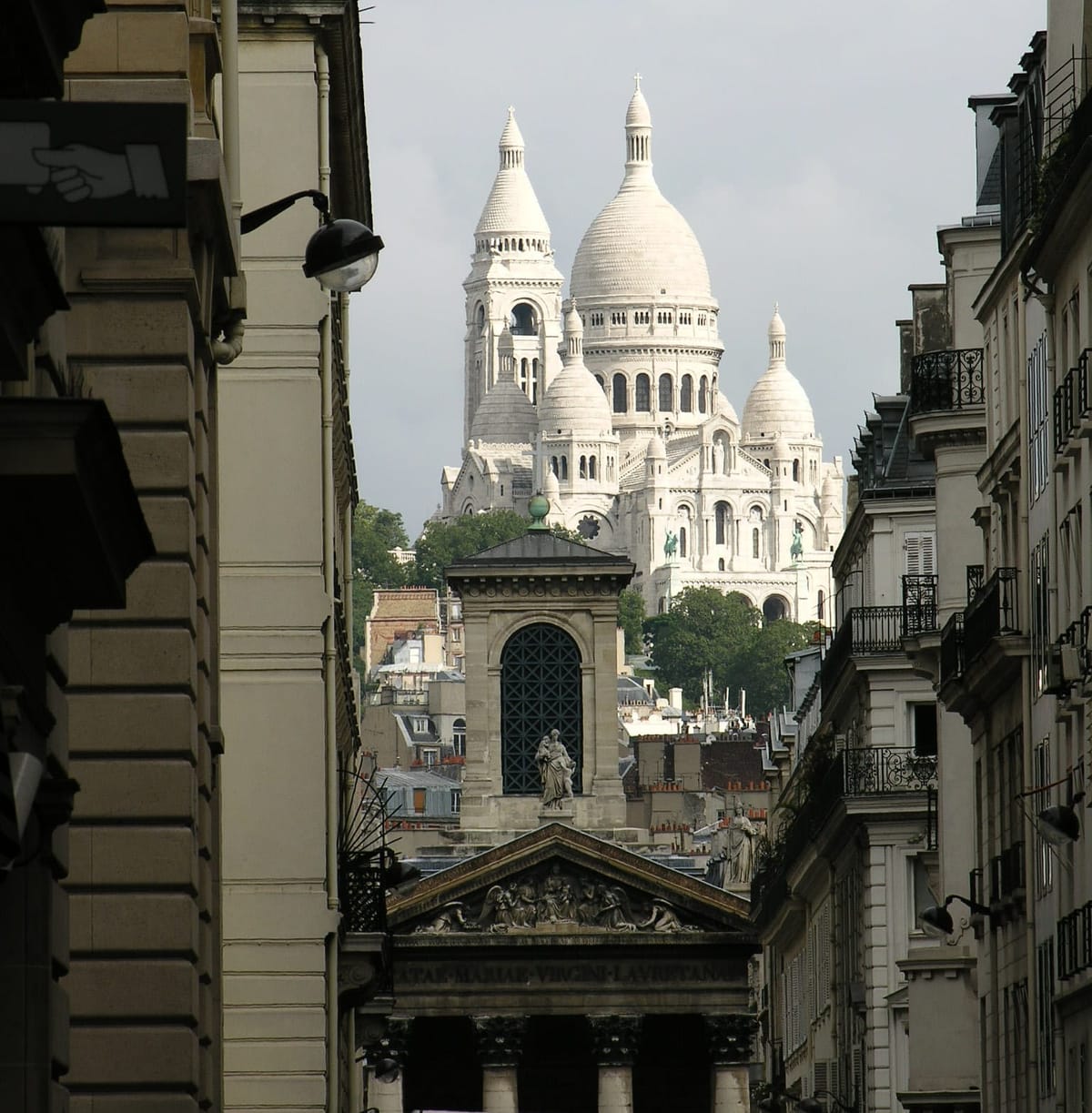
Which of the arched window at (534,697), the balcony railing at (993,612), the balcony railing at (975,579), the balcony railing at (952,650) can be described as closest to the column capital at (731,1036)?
the arched window at (534,697)

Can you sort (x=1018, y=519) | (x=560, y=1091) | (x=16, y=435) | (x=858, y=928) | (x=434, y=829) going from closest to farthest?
(x=16, y=435) < (x=1018, y=519) < (x=858, y=928) < (x=560, y=1091) < (x=434, y=829)

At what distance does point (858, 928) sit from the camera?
58.8 meters

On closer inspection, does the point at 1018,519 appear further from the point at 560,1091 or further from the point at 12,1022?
the point at 560,1091

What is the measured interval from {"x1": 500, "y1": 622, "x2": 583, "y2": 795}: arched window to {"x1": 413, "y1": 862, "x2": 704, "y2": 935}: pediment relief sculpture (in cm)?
440

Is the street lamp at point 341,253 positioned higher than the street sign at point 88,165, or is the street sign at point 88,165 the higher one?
the street lamp at point 341,253

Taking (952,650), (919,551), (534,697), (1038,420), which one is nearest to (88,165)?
(1038,420)

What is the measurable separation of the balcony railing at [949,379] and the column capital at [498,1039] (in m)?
43.9

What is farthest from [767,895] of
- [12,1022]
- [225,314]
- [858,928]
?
[12,1022]

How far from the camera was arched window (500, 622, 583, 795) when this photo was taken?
90.5 meters

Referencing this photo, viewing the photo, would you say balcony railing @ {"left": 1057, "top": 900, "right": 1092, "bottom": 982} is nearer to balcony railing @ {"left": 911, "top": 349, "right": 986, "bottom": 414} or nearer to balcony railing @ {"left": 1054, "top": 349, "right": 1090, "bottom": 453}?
balcony railing @ {"left": 1054, "top": 349, "right": 1090, "bottom": 453}

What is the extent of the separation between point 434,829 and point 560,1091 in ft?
41.8

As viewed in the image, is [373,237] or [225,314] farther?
[225,314]

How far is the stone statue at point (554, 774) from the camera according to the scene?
87.7m

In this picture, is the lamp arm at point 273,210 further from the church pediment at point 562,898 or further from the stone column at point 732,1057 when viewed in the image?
the stone column at point 732,1057
